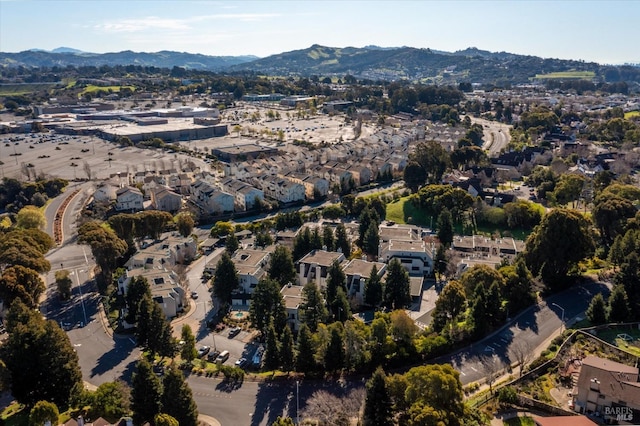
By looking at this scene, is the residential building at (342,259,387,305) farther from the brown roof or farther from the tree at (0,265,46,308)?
the tree at (0,265,46,308)

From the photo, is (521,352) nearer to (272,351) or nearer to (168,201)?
(272,351)

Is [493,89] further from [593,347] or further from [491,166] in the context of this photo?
[593,347]

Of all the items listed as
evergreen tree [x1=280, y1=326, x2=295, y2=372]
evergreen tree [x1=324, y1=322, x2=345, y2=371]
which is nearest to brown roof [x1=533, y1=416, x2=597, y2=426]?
evergreen tree [x1=324, y1=322, x2=345, y2=371]

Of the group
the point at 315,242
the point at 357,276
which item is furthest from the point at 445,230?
the point at 357,276

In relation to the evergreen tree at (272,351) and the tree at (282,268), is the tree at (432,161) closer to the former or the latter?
the tree at (282,268)

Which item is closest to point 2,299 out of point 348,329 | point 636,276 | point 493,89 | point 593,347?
point 348,329

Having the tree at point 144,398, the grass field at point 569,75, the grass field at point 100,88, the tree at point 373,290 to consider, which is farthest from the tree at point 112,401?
the grass field at point 569,75
